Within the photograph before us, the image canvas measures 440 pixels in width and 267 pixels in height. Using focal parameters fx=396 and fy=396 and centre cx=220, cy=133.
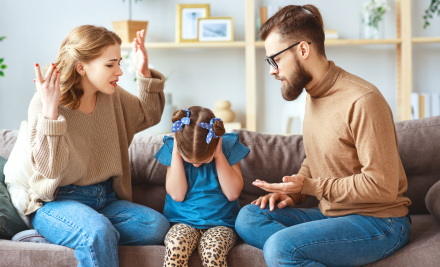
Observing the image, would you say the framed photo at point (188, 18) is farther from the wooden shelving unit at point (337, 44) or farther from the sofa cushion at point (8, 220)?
the sofa cushion at point (8, 220)

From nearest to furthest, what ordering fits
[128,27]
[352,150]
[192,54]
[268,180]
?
[352,150]
[268,180]
[128,27]
[192,54]

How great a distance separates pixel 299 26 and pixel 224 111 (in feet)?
6.18

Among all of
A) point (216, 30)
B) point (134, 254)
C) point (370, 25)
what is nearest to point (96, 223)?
point (134, 254)

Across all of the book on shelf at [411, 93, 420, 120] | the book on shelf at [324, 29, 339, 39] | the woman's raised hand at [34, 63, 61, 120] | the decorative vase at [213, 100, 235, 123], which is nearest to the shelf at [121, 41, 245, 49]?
the decorative vase at [213, 100, 235, 123]

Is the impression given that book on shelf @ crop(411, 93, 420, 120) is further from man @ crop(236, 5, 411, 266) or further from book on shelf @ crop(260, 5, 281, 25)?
man @ crop(236, 5, 411, 266)

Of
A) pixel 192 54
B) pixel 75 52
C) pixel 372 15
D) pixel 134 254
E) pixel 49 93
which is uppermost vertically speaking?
pixel 372 15

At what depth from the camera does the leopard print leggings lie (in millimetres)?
1412

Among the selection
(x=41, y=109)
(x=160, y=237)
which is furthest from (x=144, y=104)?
(x=160, y=237)

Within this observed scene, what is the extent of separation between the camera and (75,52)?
159 centimetres

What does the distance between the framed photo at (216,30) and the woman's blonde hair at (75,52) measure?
1689mm

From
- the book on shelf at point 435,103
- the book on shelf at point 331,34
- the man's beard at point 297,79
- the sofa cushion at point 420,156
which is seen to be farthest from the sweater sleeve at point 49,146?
the book on shelf at point 435,103

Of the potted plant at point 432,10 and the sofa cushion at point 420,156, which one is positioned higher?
the potted plant at point 432,10

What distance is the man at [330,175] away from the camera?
4.29 feet

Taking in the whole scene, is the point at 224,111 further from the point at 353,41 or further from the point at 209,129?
the point at 209,129
